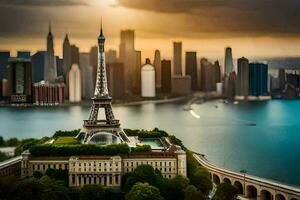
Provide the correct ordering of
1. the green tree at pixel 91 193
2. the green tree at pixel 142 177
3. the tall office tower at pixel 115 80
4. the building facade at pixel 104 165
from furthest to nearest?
1. the tall office tower at pixel 115 80
2. the building facade at pixel 104 165
3. the green tree at pixel 142 177
4. the green tree at pixel 91 193

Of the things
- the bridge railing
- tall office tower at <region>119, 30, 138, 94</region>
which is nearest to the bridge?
the bridge railing

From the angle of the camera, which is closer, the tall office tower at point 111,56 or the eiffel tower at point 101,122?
the eiffel tower at point 101,122

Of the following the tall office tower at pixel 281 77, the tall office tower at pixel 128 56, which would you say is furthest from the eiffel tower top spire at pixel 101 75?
the tall office tower at pixel 281 77

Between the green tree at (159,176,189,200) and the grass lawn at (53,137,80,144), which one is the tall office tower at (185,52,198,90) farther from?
the green tree at (159,176,189,200)

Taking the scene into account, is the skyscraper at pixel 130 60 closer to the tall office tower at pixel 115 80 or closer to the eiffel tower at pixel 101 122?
the tall office tower at pixel 115 80

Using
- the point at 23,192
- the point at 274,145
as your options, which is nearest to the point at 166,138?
the point at 274,145

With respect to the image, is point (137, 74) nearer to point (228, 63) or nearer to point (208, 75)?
point (208, 75)

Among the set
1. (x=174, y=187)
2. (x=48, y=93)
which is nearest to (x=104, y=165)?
(x=174, y=187)
